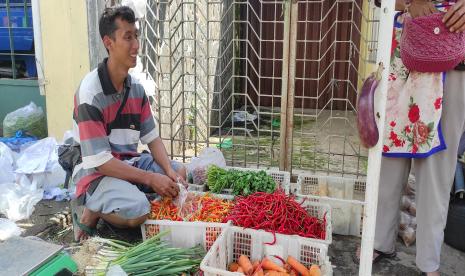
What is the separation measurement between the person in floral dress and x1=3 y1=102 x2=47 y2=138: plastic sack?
3.95m

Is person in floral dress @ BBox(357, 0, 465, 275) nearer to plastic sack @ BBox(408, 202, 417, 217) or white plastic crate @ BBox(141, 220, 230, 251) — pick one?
plastic sack @ BBox(408, 202, 417, 217)

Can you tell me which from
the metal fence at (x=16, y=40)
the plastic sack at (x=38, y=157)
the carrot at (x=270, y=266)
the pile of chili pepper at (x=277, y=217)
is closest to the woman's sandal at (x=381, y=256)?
the pile of chili pepper at (x=277, y=217)

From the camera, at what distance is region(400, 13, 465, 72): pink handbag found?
8.43 feet

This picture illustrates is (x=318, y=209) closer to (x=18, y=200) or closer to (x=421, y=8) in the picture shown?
(x=421, y=8)

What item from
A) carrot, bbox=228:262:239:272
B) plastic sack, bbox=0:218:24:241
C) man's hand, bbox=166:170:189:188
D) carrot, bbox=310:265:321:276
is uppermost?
man's hand, bbox=166:170:189:188

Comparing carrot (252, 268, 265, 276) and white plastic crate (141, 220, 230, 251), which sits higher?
white plastic crate (141, 220, 230, 251)

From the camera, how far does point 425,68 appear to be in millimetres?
2676

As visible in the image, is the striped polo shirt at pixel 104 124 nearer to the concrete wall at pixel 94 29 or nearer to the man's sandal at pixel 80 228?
the man's sandal at pixel 80 228

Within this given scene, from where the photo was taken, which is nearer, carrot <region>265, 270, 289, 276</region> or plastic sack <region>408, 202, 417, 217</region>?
carrot <region>265, 270, 289, 276</region>

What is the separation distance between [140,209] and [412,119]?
1965 millimetres

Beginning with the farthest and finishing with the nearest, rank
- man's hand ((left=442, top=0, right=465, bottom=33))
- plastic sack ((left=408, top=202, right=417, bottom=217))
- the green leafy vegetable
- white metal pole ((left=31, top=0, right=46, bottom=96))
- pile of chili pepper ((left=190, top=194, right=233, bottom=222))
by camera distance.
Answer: white metal pole ((left=31, top=0, right=46, bottom=96)) < plastic sack ((left=408, top=202, right=417, bottom=217)) < the green leafy vegetable < pile of chili pepper ((left=190, top=194, right=233, bottom=222)) < man's hand ((left=442, top=0, right=465, bottom=33))

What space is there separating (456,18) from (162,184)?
7.29 feet

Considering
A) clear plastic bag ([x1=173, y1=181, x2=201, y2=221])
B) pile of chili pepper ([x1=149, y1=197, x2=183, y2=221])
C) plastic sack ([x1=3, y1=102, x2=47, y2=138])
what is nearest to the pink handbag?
clear plastic bag ([x1=173, y1=181, x2=201, y2=221])

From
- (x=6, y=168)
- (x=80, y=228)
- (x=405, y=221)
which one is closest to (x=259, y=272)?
(x=80, y=228)
